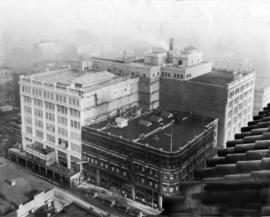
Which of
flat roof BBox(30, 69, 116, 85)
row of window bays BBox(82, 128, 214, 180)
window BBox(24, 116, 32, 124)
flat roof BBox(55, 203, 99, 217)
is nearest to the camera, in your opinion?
flat roof BBox(55, 203, 99, 217)

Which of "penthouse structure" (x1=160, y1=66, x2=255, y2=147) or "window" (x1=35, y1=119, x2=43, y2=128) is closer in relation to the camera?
"penthouse structure" (x1=160, y1=66, x2=255, y2=147)

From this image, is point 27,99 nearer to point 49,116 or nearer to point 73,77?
point 49,116

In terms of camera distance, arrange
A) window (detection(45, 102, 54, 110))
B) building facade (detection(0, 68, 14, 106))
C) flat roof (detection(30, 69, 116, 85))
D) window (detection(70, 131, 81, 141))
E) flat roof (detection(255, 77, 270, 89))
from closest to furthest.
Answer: window (detection(70, 131, 81, 141)) → window (detection(45, 102, 54, 110)) → flat roof (detection(30, 69, 116, 85)) → flat roof (detection(255, 77, 270, 89)) → building facade (detection(0, 68, 14, 106))

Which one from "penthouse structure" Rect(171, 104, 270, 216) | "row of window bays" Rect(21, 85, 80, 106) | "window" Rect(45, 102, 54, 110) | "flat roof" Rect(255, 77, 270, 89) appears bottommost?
"flat roof" Rect(255, 77, 270, 89)

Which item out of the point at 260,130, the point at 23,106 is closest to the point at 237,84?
the point at 23,106

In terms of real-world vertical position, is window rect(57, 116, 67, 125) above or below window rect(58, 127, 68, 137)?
above

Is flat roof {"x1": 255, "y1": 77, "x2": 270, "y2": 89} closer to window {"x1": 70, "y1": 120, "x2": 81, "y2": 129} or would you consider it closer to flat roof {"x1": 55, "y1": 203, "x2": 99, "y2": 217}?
window {"x1": 70, "y1": 120, "x2": 81, "y2": 129}

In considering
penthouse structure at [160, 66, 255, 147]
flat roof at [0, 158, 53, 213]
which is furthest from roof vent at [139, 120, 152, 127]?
flat roof at [0, 158, 53, 213]
